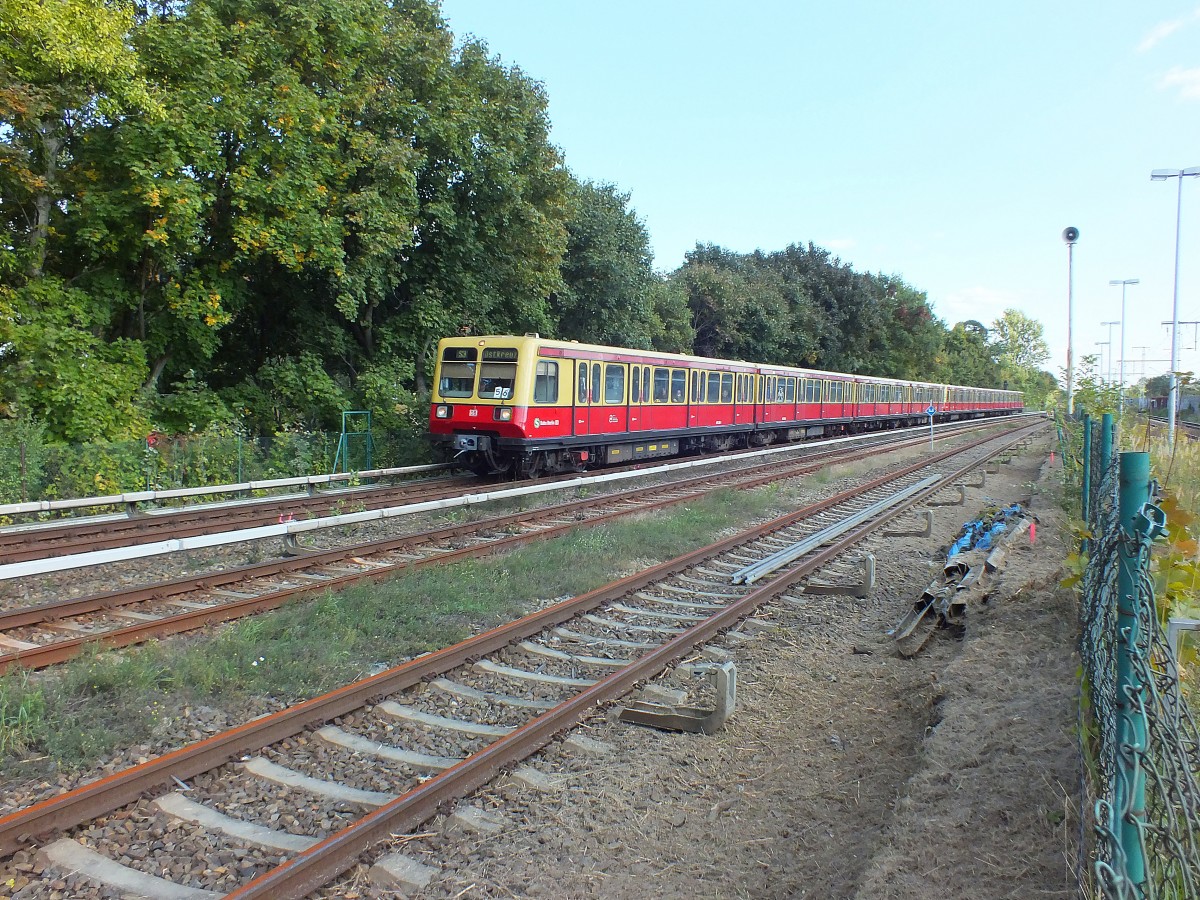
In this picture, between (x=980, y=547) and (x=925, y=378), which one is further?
(x=925, y=378)

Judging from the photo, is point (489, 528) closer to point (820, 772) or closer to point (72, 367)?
point (820, 772)

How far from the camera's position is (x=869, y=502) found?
15219 millimetres

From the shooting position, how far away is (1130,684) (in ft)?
7.58

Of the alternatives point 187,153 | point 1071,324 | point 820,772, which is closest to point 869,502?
point 820,772

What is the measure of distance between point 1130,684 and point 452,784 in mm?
3296

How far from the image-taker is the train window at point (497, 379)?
15.2 metres

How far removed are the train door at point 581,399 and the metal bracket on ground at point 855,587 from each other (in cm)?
853

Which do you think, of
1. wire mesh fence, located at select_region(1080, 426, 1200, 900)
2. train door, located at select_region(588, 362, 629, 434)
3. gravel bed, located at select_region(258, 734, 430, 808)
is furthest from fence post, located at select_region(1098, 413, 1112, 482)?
train door, located at select_region(588, 362, 629, 434)

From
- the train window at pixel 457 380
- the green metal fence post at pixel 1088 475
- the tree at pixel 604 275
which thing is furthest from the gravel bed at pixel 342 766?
the tree at pixel 604 275

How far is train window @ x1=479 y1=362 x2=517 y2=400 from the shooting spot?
1523 centimetres

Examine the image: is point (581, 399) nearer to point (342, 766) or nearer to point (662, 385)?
point (662, 385)

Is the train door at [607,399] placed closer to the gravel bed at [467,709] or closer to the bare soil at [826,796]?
the bare soil at [826,796]

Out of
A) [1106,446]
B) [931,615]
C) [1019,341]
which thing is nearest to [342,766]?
[931,615]

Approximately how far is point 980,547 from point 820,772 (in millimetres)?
6512
